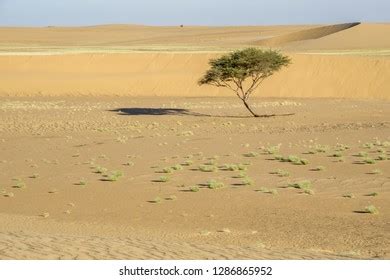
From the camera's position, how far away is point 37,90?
5125cm

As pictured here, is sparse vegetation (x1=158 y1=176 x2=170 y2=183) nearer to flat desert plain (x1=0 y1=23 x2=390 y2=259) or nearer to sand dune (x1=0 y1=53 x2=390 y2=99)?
flat desert plain (x1=0 y1=23 x2=390 y2=259)

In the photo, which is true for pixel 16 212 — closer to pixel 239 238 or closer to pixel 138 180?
pixel 138 180

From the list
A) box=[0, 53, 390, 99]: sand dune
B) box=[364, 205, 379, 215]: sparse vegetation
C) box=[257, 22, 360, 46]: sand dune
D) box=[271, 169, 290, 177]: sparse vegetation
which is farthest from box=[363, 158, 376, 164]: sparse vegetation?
box=[257, 22, 360, 46]: sand dune

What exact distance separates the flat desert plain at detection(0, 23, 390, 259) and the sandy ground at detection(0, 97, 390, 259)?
0.13ft

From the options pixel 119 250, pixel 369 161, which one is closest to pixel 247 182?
pixel 369 161

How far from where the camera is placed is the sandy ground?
1188 cm

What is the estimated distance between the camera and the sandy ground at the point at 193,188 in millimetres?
11875

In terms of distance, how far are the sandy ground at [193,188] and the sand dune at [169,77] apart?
1440 cm

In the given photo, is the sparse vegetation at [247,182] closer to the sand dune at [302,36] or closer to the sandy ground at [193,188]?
the sandy ground at [193,188]

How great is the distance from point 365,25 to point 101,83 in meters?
60.6

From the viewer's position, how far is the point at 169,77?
54188 millimetres

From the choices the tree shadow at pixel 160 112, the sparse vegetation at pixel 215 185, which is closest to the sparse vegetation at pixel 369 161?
the sparse vegetation at pixel 215 185

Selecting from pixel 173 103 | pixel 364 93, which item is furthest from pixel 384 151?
pixel 364 93

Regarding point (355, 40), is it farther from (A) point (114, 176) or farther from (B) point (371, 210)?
(B) point (371, 210)
